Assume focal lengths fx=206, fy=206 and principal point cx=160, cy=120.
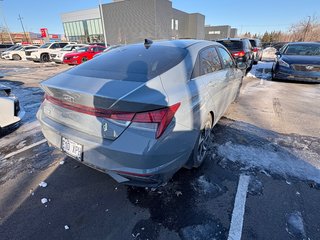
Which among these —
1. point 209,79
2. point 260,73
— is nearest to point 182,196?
point 209,79

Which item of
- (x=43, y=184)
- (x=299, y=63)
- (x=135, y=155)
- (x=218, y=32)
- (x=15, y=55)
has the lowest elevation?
(x=218, y=32)

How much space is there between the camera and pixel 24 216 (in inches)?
85.6

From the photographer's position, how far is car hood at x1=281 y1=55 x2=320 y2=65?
7820mm

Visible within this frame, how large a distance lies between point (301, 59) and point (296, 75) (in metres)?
0.66

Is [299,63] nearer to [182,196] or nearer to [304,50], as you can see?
[304,50]

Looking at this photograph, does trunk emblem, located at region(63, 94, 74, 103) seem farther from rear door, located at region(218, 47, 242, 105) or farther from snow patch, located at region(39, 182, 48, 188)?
rear door, located at region(218, 47, 242, 105)

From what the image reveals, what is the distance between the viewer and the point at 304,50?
9.09 meters

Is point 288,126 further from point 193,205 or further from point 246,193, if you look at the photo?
point 193,205

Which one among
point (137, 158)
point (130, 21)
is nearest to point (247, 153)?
point (137, 158)

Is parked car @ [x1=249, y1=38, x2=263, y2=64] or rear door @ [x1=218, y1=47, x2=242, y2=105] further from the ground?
rear door @ [x1=218, y1=47, x2=242, y2=105]

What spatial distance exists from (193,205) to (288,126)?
10.5ft

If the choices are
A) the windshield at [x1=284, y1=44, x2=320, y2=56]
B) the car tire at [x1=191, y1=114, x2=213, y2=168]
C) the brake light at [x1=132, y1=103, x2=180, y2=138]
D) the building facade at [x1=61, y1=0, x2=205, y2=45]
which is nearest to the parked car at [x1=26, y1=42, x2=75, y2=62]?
the windshield at [x1=284, y1=44, x2=320, y2=56]

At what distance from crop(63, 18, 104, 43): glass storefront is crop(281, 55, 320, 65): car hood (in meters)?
42.7

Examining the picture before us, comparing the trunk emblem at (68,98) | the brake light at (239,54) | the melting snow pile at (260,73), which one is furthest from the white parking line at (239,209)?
the melting snow pile at (260,73)
